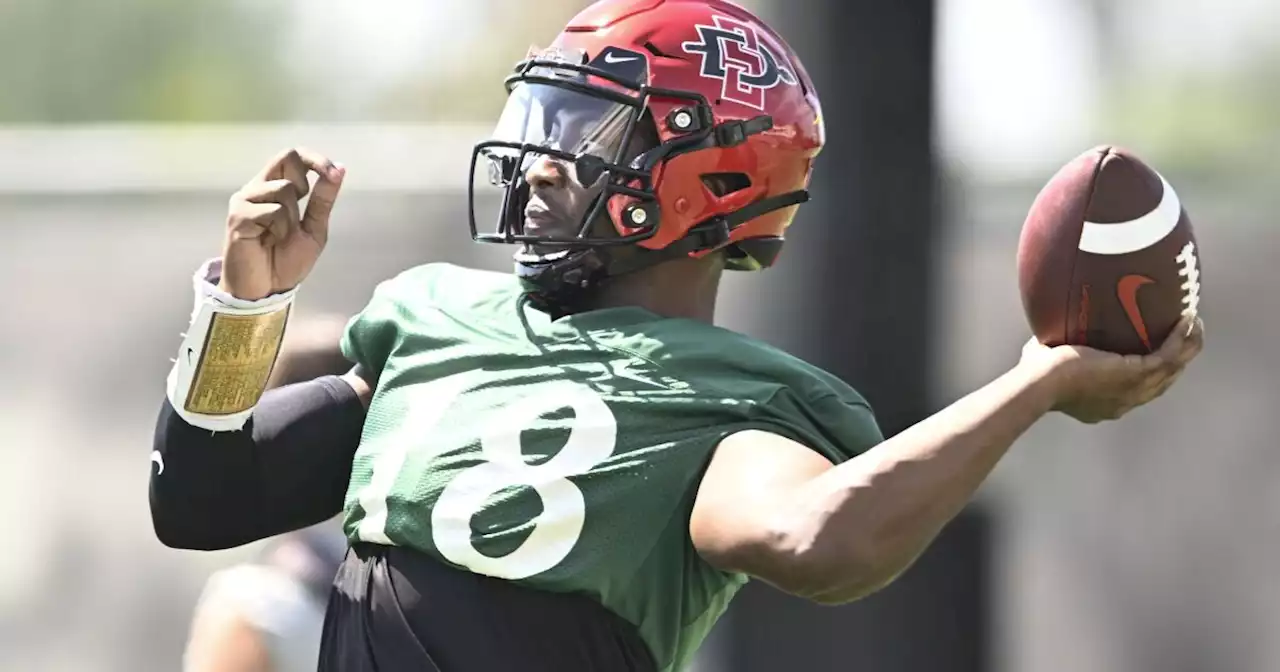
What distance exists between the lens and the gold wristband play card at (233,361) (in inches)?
91.0

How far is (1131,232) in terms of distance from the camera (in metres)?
2.05

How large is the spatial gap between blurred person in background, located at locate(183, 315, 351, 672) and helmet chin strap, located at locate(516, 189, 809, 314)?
0.38 meters

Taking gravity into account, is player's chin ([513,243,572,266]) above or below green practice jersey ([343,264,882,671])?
above

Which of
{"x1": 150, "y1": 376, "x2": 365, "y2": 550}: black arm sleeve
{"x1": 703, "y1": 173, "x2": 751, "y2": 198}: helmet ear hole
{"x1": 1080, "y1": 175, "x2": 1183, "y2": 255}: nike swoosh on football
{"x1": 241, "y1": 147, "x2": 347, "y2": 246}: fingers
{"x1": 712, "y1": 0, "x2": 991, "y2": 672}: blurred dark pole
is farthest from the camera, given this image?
{"x1": 712, "y1": 0, "x2": 991, "y2": 672}: blurred dark pole

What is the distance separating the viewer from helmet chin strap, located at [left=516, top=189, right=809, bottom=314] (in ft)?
7.90

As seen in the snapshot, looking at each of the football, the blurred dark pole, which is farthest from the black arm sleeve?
the blurred dark pole

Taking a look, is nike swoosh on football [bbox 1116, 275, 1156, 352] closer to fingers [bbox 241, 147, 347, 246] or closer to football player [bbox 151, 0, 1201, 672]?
football player [bbox 151, 0, 1201, 672]

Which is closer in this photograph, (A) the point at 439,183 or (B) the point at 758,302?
(B) the point at 758,302

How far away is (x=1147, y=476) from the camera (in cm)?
494

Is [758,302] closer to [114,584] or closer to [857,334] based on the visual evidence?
[857,334]

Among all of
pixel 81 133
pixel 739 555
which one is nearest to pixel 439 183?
pixel 81 133

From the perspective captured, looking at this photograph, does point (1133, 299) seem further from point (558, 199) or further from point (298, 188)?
point (298, 188)

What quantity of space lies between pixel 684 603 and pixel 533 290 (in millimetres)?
463

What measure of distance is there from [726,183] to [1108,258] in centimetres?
62
